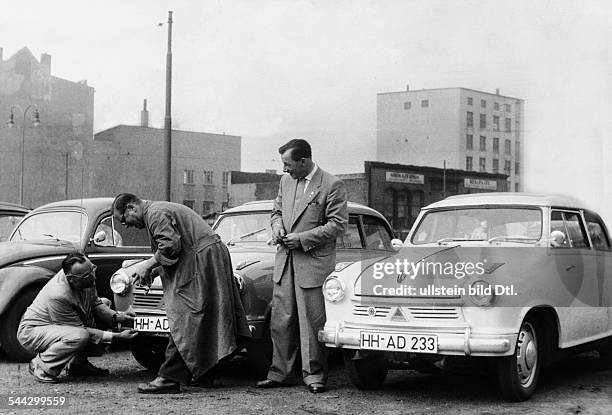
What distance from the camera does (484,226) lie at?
5.99 metres

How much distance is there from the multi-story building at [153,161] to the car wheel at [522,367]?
24.1ft

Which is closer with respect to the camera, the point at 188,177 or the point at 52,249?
the point at 52,249

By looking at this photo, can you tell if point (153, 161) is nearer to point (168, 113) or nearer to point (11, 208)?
point (168, 113)

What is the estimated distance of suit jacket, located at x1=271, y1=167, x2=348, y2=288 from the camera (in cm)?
558

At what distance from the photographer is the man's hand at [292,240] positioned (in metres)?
5.55

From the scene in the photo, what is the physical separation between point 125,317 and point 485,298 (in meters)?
2.86

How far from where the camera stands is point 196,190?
1586cm

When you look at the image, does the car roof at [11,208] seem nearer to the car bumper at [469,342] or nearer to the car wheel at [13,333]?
the car wheel at [13,333]

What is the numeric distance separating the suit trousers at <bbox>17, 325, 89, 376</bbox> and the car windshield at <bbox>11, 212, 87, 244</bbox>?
184 cm

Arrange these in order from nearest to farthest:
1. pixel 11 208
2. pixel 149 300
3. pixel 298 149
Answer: pixel 298 149 < pixel 149 300 < pixel 11 208

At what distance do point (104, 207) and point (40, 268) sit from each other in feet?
3.25

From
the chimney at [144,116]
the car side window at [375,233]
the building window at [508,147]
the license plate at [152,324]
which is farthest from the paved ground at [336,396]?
the chimney at [144,116]

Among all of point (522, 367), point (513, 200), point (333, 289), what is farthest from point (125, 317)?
point (513, 200)

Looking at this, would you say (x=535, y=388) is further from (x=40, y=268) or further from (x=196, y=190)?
(x=196, y=190)
